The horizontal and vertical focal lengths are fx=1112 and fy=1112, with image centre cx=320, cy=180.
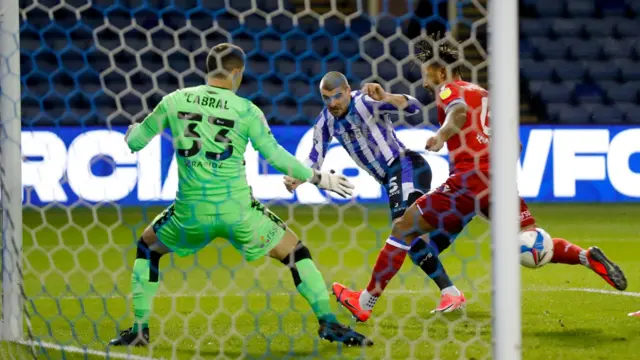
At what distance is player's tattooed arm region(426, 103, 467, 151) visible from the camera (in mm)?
4711

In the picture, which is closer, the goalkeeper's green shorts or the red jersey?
the goalkeeper's green shorts

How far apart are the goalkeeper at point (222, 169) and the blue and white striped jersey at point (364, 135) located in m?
1.50

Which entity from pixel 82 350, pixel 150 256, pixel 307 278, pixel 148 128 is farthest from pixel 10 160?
pixel 307 278

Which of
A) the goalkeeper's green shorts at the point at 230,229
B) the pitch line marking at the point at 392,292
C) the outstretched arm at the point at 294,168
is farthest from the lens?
the pitch line marking at the point at 392,292

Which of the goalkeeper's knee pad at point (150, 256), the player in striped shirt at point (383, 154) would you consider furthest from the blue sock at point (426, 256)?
the goalkeeper's knee pad at point (150, 256)

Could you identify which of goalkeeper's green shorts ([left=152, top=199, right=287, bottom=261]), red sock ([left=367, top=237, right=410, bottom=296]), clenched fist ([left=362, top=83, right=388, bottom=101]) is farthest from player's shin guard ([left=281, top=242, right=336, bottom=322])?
clenched fist ([left=362, top=83, right=388, bottom=101])

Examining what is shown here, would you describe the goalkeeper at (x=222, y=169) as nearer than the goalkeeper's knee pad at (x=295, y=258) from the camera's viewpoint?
Yes

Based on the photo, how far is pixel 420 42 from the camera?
18.7 feet

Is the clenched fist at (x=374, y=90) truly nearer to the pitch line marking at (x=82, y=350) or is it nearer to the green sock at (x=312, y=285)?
the green sock at (x=312, y=285)

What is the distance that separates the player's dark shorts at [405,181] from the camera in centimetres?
611

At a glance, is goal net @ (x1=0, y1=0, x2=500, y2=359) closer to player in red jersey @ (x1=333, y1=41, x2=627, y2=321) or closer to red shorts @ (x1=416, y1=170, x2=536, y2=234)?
player in red jersey @ (x1=333, y1=41, x2=627, y2=321)

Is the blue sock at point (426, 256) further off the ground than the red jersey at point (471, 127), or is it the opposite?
the red jersey at point (471, 127)

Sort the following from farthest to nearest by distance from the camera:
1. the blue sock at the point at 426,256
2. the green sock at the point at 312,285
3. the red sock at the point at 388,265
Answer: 1. the blue sock at the point at 426,256
2. the red sock at the point at 388,265
3. the green sock at the point at 312,285

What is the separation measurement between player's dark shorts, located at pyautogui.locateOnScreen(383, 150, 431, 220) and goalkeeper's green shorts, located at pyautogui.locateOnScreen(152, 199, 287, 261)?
56.6 inches
